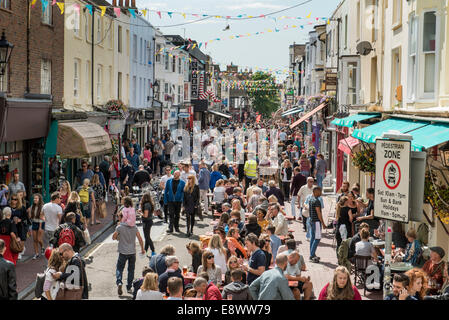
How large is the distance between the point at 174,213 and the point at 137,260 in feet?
12.5

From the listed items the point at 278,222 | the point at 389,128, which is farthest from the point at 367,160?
the point at 278,222

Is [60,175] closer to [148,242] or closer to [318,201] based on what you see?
[148,242]

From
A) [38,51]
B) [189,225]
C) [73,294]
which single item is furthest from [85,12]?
[73,294]

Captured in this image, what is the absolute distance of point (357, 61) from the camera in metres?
26.6

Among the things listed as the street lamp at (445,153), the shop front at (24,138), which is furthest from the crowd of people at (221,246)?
the street lamp at (445,153)

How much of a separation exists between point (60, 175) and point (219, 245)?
1366 centimetres

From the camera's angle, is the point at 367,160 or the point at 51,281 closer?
the point at 51,281

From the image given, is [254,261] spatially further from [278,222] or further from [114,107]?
[114,107]

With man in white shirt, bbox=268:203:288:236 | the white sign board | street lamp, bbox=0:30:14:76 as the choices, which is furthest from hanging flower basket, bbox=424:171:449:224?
street lamp, bbox=0:30:14:76

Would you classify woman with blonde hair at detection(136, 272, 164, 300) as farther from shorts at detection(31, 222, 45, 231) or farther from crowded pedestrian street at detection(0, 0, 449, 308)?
→ shorts at detection(31, 222, 45, 231)

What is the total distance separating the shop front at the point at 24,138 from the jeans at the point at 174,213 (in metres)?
4.98

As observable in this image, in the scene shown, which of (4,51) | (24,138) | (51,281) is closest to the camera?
(51,281)

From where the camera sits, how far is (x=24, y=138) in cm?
2038

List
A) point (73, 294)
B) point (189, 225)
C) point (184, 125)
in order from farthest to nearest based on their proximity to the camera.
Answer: point (184, 125), point (189, 225), point (73, 294)
